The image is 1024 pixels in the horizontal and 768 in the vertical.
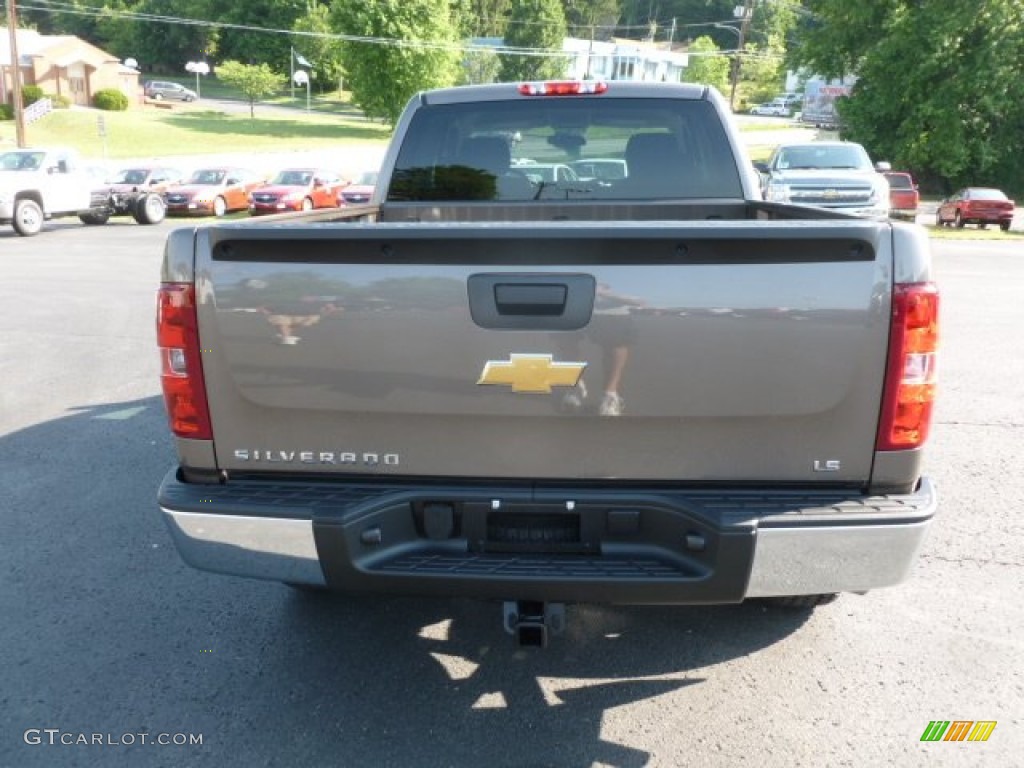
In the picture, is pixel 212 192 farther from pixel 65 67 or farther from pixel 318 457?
pixel 65 67

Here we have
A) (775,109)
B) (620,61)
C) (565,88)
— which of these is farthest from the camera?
(620,61)

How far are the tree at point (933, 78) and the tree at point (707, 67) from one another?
141ft

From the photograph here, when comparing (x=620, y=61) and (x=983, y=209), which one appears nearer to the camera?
(x=983, y=209)

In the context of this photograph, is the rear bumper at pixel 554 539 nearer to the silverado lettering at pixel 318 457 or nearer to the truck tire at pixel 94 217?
the silverado lettering at pixel 318 457

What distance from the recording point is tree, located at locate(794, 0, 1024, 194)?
34.5 meters

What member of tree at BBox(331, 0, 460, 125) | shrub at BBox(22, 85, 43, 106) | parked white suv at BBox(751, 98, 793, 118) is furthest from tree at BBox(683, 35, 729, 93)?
shrub at BBox(22, 85, 43, 106)

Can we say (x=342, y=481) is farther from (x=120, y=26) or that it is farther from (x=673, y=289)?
(x=120, y=26)

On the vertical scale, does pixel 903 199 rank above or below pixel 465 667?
below

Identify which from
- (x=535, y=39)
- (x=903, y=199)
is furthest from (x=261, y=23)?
(x=903, y=199)

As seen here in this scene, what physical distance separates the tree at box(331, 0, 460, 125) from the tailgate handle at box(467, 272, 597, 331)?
56220mm

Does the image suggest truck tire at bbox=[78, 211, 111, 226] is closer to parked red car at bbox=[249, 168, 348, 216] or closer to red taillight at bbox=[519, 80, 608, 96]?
parked red car at bbox=[249, 168, 348, 216]

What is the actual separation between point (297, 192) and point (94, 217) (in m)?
5.71

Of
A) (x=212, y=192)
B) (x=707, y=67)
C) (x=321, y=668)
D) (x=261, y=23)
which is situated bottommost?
(x=212, y=192)

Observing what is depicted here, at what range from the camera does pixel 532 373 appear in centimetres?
243
